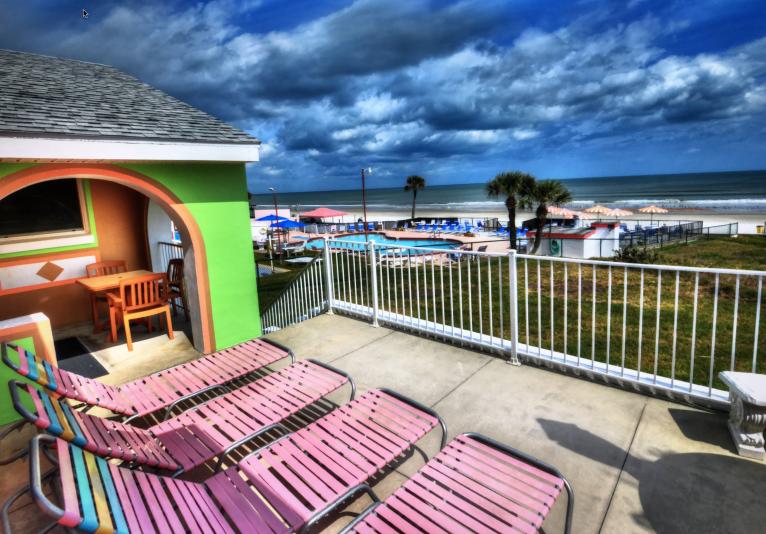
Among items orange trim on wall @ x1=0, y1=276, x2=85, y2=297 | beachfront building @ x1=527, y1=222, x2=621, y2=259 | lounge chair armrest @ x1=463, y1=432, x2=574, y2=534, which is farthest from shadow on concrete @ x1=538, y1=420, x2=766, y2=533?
beachfront building @ x1=527, y1=222, x2=621, y2=259

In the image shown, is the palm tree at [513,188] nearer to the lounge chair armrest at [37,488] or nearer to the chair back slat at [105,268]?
the chair back slat at [105,268]

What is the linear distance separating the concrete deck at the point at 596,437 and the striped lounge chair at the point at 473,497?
1.30 feet

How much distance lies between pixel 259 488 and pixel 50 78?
7114 mm

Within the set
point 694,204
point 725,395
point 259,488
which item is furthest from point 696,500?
point 694,204

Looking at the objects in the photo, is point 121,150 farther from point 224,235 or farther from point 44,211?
point 44,211

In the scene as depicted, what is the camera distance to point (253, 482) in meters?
2.67

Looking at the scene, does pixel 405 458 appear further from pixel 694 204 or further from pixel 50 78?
pixel 694 204

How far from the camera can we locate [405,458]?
3408mm

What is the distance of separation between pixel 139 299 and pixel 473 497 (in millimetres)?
5421

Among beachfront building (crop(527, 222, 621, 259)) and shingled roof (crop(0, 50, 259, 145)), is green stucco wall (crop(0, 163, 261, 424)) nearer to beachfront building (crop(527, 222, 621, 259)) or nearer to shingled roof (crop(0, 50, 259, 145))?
shingled roof (crop(0, 50, 259, 145))

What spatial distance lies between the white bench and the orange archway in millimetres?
5856

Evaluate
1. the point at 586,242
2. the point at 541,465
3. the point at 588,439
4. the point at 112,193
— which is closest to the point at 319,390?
the point at 541,465

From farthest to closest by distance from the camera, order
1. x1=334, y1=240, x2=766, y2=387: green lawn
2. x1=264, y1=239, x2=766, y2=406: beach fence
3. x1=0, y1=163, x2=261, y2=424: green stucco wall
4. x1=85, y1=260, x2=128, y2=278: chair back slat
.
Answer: x1=85, y1=260, x2=128, y2=278: chair back slat
x1=0, y1=163, x2=261, y2=424: green stucco wall
x1=334, y1=240, x2=766, y2=387: green lawn
x1=264, y1=239, x2=766, y2=406: beach fence

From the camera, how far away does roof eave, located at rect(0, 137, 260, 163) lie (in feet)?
14.2
